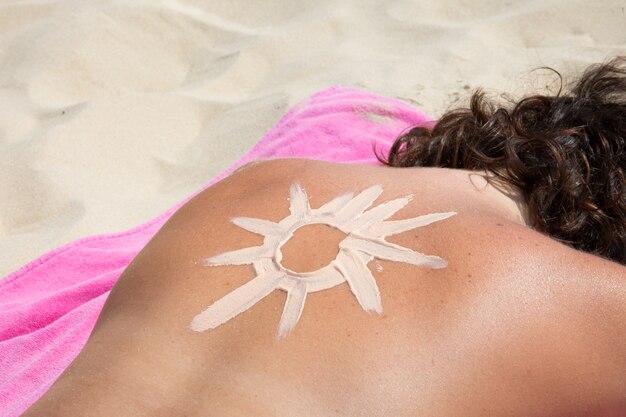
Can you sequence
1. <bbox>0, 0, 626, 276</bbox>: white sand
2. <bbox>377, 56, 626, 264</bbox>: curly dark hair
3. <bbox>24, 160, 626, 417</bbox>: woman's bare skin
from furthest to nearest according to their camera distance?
<bbox>0, 0, 626, 276</bbox>: white sand
<bbox>377, 56, 626, 264</bbox>: curly dark hair
<bbox>24, 160, 626, 417</bbox>: woman's bare skin

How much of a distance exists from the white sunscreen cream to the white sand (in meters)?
1.11

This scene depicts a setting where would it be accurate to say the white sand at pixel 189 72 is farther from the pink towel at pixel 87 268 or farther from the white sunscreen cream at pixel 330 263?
the white sunscreen cream at pixel 330 263

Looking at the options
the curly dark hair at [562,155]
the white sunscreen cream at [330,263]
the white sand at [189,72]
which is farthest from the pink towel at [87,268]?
the white sunscreen cream at [330,263]

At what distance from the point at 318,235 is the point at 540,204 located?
1.88 feet

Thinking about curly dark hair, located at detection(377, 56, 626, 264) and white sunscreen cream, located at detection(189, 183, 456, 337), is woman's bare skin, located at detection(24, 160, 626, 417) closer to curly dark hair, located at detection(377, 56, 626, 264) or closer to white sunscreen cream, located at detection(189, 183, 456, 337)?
white sunscreen cream, located at detection(189, 183, 456, 337)

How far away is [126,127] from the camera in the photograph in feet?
8.89

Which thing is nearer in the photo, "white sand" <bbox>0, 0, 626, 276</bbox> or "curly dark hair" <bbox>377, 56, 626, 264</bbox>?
"curly dark hair" <bbox>377, 56, 626, 264</bbox>

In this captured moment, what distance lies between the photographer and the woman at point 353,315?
1139 mm

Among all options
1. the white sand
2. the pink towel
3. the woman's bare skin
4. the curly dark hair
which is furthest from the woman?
the white sand

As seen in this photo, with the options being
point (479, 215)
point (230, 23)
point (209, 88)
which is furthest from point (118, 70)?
point (479, 215)

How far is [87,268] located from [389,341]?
122cm

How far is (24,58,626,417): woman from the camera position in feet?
3.74

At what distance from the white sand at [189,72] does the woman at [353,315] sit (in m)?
1.08

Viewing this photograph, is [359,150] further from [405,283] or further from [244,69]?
[405,283]
